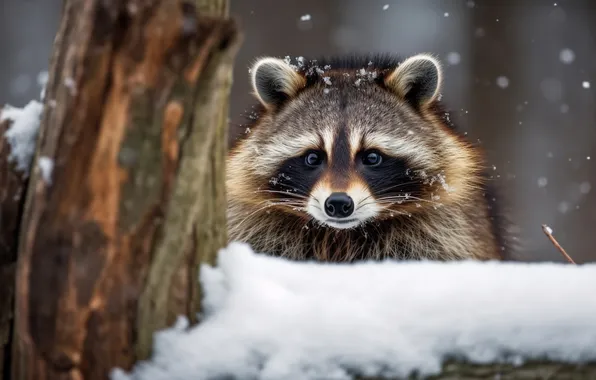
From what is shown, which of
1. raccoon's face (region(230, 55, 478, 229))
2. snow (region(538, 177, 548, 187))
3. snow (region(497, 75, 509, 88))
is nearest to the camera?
raccoon's face (region(230, 55, 478, 229))

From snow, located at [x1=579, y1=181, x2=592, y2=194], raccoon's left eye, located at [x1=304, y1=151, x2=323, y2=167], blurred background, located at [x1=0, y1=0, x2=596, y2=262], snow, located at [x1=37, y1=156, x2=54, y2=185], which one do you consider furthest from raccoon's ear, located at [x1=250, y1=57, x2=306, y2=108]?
snow, located at [x1=579, y1=181, x2=592, y2=194]

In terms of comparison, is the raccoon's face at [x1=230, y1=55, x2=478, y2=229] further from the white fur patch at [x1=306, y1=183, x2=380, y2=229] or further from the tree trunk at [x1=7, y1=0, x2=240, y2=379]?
the tree trunk at [x1=7, y1=0, x2=240, y2=379]

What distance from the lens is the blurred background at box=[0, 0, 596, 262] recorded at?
7492 mm

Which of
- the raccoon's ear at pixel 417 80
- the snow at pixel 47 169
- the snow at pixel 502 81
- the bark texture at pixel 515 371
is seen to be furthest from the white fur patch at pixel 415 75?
the snow at pixel 502 81

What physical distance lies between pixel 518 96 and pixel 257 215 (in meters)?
5.36

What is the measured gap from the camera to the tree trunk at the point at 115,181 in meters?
1.49

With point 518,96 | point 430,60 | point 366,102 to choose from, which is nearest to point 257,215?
point 366,102

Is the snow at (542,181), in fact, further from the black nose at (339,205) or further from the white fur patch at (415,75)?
the black nose at (339,205)

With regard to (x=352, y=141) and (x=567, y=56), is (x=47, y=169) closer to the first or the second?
(x=352, y=141)

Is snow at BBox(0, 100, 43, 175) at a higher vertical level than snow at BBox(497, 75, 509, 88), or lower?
lower

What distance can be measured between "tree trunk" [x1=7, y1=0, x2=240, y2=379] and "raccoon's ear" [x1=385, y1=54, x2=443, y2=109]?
6.08 feet

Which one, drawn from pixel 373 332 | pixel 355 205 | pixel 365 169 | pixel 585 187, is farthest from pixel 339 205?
pixel 585 187

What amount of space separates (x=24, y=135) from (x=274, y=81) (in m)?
1.80

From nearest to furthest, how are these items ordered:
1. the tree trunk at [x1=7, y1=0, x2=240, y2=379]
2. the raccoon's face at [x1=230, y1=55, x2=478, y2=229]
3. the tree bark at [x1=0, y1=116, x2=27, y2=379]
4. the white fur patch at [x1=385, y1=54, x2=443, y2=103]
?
the tree trunk at [x1=7, y1=0, x2=240, y2=379] < the tree bark at [x1=0, y1=116, x2=27, y2=379] < the raccoon's face at [x1=230, y1=55, x2=478, y2=229] < the white fur patch at [x1=385, y1=54, x2=443, y2=103]
